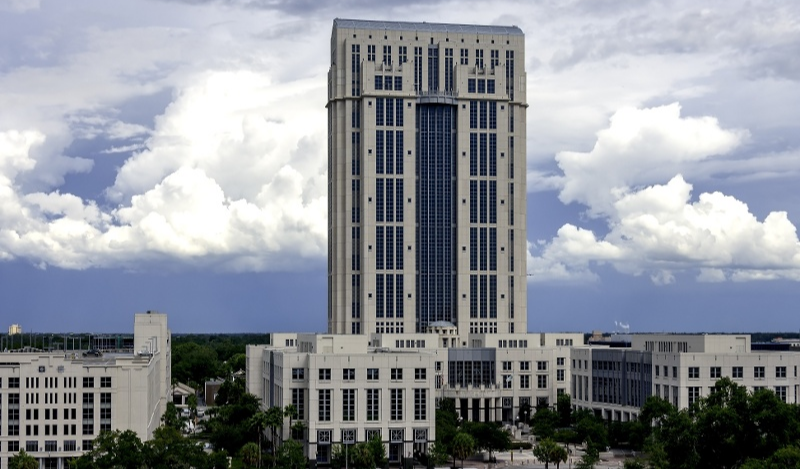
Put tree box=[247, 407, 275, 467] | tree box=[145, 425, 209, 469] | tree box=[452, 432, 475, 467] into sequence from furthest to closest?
1. tree box=[452, 432, 475, 467]
2. tree box=[247, 407, 275, 467]
3. tree box=[145, 425, 209, 469]

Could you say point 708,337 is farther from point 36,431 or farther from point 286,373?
point 36,431

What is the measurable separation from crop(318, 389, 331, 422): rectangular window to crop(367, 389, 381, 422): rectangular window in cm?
552

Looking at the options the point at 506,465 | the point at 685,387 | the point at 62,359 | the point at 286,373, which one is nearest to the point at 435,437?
the point at 506,465

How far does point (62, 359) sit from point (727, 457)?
90.4 m

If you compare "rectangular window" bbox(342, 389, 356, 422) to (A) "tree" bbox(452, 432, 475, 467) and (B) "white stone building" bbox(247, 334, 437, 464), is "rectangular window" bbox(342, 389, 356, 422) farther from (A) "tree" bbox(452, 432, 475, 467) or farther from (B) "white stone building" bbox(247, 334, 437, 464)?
(A) "tree" bbox(452, 432, 475, 467)

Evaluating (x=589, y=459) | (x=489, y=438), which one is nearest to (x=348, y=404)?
(x=489, y=438)

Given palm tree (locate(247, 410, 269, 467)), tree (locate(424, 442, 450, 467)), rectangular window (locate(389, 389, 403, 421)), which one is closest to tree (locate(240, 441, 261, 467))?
palm tree (locate(247, 410, 269, 467))

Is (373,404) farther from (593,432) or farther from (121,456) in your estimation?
(121,456)

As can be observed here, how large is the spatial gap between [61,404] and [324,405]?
35.4 m

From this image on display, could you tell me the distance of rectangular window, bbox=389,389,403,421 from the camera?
172250 millimetres

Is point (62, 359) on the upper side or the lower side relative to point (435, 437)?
upper

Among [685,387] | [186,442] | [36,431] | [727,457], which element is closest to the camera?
[727,457]

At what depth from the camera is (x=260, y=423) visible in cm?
16825

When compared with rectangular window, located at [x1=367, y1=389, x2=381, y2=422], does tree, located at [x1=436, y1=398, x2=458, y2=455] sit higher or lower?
lower
